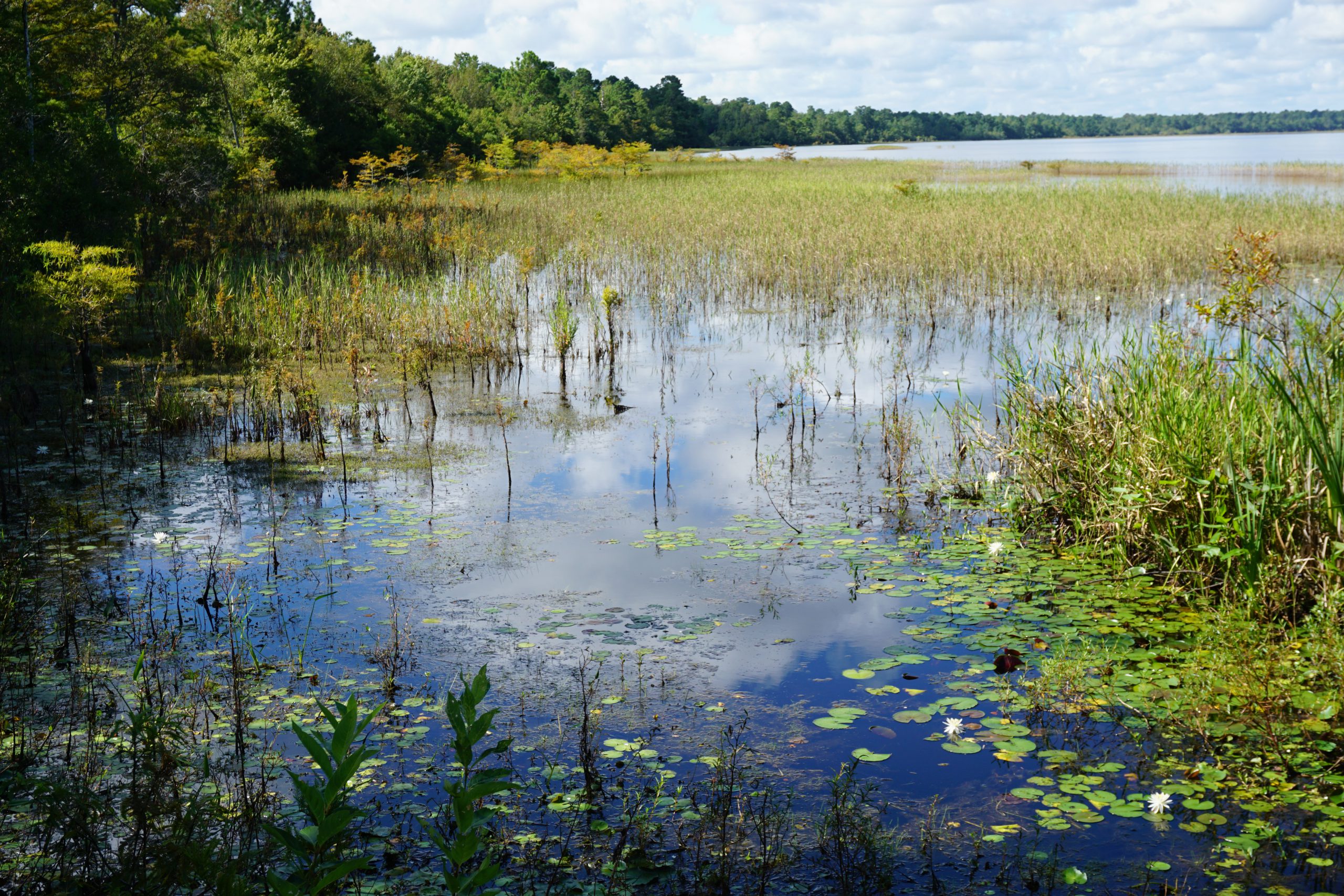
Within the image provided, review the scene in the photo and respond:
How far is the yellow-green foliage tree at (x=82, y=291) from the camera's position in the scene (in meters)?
9.32

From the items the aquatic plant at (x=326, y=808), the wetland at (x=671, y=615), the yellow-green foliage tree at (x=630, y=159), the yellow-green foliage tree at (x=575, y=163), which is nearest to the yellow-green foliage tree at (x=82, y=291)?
the wetland at (x=671, y=615)

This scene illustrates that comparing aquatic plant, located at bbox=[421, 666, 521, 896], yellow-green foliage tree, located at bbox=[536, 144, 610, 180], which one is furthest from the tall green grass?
yellow-green foliage tree, located at bbox=[536, 144, 610, 180]

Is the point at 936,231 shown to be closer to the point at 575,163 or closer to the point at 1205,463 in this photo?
the point at 1205,463

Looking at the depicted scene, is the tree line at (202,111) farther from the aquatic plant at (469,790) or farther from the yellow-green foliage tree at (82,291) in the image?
the aquatic plant at (469,790)

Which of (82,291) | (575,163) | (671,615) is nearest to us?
(671,615)

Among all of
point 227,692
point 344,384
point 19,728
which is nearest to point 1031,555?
point 227,692

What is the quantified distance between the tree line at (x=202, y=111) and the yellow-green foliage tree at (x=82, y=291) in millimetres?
1318

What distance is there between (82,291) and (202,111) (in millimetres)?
12216

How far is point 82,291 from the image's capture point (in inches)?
375

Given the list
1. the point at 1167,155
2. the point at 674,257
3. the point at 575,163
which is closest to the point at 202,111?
the point at 674,257

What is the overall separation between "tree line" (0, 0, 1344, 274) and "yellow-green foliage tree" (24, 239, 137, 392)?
4.32 ft

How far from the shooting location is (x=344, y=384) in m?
→ 9.49

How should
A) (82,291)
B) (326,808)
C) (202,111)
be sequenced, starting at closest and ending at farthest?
1. (326,808)
2. (82,291)
3. (202,111)

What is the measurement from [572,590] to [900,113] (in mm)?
136723
